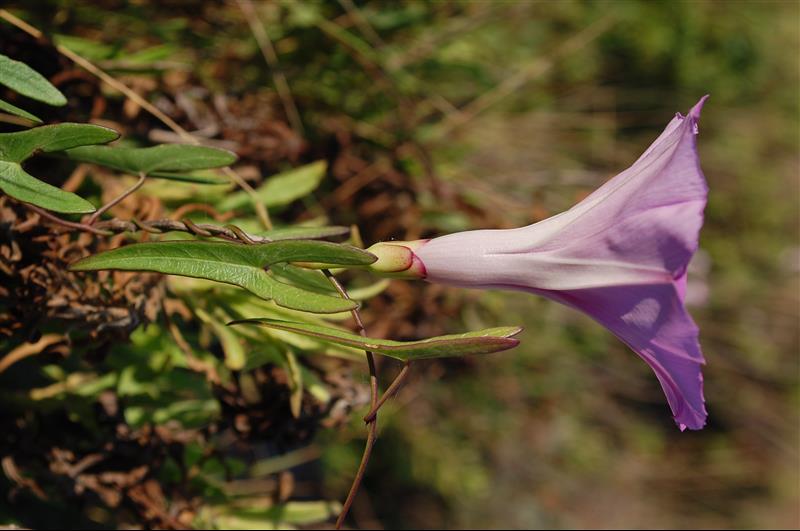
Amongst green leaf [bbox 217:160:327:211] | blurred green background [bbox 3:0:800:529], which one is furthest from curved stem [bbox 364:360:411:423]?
blurred green background [bbox 3:0:800:529]

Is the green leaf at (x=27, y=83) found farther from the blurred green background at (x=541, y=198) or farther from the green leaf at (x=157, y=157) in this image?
the blurred green background at (x=541, y=198)

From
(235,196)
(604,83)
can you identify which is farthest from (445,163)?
(604,83)

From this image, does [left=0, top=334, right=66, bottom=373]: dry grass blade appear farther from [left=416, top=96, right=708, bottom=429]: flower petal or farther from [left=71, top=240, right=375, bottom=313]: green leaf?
[left=416, top=96, right=708, bottom=429]: flower petal

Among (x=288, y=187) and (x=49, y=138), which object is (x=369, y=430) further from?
(x=288, y=187)

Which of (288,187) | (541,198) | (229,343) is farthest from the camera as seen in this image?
(541,198)

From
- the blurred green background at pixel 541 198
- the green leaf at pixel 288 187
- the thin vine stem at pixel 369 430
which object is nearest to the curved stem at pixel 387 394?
the thin vine stem at pixel 369 430

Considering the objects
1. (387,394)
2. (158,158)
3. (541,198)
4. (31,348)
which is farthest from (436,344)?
(541,198)

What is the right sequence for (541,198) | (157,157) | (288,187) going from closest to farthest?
(157,157), (288,187), (541,198)
